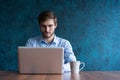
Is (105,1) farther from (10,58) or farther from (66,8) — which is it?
(10,58)

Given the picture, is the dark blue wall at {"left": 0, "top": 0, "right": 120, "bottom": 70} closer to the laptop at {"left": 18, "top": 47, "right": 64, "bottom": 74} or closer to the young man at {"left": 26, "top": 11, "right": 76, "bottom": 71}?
the young man at {"left": 26, "top": 11, "right": 76, "bottom": 71}

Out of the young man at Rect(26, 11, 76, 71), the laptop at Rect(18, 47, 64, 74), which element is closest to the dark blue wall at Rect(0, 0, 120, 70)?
the young man at Rect(26, 11, 76, 71)

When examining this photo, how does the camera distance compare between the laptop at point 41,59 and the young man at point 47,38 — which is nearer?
the laptop at point 41,59

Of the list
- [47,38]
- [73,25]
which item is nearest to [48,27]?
[47,38]

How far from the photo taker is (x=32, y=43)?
9.80ft

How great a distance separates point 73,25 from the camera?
432 centimetres

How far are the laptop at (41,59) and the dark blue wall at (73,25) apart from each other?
2.22 meters

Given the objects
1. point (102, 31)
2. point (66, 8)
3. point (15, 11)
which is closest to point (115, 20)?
point (102, 31)

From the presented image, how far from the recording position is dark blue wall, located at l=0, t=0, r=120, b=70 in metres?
4.31

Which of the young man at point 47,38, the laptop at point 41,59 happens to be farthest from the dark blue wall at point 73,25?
the laptop at point 41,59

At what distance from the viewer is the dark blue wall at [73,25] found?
4.31 m

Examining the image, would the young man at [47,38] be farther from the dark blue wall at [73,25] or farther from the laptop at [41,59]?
the dark blue wall at [73,25]

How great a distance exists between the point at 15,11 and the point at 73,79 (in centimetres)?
270

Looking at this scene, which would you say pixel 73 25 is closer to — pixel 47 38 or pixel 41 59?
pixel 47 38
